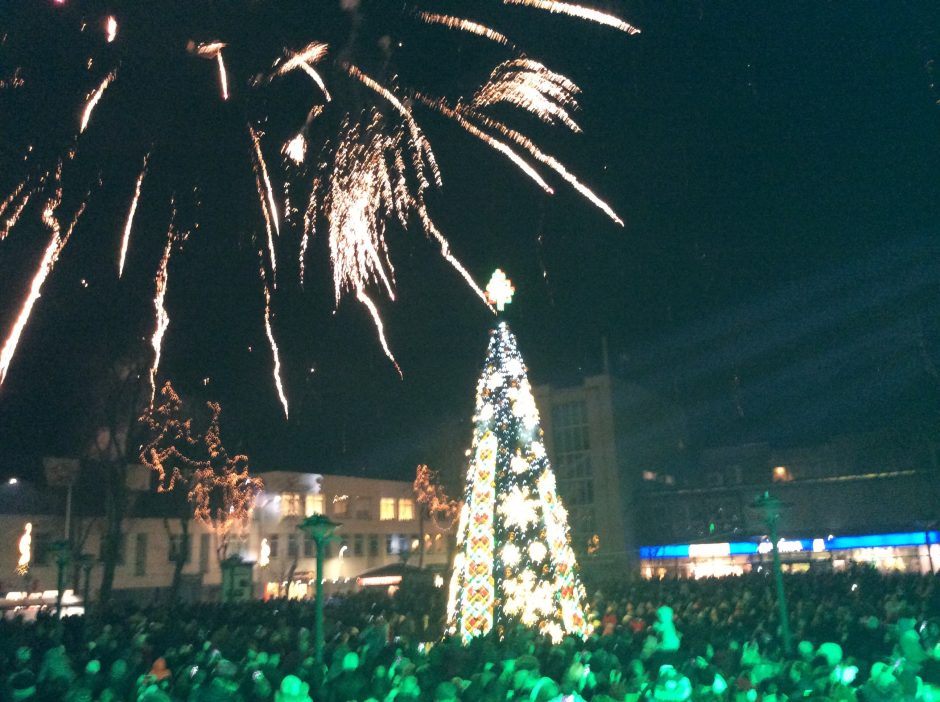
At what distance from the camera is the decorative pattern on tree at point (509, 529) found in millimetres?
13797

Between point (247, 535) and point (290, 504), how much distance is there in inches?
199

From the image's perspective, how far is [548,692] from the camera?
7.76 metres

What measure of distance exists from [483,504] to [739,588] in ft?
40.8

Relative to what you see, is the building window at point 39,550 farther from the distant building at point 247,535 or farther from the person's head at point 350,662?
the person's head at point 350,662

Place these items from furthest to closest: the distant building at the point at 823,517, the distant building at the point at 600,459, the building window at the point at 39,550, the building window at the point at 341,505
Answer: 1. the building window at the point at 341,505
2. the distant building at the point at 600,459
3. the distant building at the point at 823,517
4. the building window at the point at 39,550

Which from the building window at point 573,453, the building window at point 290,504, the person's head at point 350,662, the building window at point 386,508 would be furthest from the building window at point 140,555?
the person's head at point 350,662

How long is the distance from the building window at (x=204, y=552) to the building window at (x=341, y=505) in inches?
412

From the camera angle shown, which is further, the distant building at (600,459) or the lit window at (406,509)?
the lit window at (406,509)

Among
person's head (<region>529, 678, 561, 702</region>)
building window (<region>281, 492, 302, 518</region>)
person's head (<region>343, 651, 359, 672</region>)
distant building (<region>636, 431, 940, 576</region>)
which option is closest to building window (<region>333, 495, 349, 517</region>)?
building window (<region>281, 492, 302, 518</region>)

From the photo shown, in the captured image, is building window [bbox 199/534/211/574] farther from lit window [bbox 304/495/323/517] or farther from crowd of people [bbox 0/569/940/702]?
crowd of people [bbox 0/569/940/702]

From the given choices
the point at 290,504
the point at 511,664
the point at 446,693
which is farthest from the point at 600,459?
the point at 446,693

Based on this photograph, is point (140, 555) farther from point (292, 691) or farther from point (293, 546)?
point (292, 691)

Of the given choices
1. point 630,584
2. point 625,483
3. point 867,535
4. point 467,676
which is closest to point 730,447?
point 625,483

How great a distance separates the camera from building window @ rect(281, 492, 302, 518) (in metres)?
50.1
